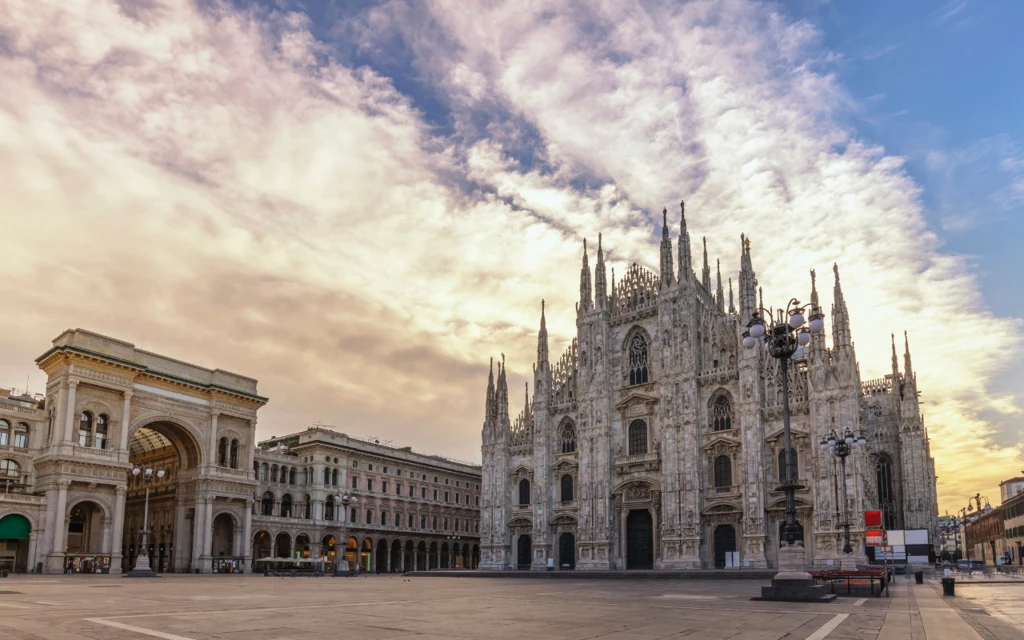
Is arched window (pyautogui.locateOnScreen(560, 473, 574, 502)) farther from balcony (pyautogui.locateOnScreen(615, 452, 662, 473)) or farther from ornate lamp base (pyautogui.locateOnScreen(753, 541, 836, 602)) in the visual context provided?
ornate lamp base (pyautogui.locateOnScreen(753, 541, 836, 602))

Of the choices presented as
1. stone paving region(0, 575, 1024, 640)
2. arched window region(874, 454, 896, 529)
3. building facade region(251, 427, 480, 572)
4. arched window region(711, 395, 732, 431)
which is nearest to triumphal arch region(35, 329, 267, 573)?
building facade region(251, 427, 480, 572)

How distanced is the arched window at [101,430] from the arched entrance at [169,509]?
233 cm

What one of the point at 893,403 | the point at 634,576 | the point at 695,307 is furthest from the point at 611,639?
the point at 893,403

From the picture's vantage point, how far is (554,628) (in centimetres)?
1288

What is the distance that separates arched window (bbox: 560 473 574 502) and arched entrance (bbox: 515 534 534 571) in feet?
17.0

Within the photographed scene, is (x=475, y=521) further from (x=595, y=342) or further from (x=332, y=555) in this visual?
(x=595, y=342)

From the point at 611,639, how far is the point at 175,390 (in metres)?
56.4

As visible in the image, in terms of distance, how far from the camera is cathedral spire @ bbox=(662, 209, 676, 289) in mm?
58281

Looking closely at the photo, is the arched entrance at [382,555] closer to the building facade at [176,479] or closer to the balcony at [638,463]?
the building facade at [176,479]

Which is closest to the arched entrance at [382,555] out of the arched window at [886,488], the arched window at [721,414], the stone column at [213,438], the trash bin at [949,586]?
the stone column at [213,438]

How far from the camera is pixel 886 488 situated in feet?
227

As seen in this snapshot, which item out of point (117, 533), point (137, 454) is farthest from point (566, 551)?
point (137, 454)

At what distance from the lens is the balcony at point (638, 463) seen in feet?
186

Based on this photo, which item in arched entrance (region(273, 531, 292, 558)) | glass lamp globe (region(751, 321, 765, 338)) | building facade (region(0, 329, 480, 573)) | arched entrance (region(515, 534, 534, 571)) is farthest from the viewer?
arched entrance (region(273, 531, 292, 558))
